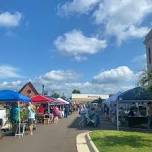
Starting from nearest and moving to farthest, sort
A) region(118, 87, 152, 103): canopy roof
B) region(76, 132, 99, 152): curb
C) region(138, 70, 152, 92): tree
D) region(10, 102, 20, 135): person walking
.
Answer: region(76, 132, 99, 152): curb
region(138, 70, 152, 92): tree
region(10, 102, 20, 135): person walking
region(118, 87, 152, 103): canopy roof

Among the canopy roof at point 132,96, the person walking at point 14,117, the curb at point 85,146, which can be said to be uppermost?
the canopy roof at point 132,96

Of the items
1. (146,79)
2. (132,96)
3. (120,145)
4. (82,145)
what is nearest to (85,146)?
(82,145)

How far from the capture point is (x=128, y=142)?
18.5m

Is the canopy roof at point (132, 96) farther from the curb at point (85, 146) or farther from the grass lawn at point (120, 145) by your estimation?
the curb at point (85, 146)

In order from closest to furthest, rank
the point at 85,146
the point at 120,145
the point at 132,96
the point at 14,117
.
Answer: the point at 120,145 < the point at 85,146 < the point at 14,117 < the point at 132,96

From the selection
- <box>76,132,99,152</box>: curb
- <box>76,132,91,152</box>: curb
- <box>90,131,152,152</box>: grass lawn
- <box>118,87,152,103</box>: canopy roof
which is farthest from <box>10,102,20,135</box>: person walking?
<box>118,87,152,103</box>: canopy roof

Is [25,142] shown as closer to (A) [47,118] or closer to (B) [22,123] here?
(B) [22,123]

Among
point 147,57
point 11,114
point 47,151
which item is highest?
point 147,57

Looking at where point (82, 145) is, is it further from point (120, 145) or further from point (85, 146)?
point (120, 145)

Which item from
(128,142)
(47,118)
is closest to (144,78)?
(128,142)

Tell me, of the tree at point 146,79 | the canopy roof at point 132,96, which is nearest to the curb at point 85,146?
the tree at point 146,79

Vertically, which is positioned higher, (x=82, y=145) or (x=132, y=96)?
(x=132, y=96)

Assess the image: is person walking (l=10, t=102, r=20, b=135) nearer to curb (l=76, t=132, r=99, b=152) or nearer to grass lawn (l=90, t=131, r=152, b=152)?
curb (l=76, t=132, r=99, b=152)

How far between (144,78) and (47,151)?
6.67 m
